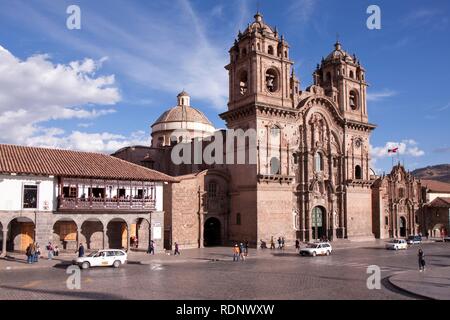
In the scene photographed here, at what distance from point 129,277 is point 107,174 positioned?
14.4 meters

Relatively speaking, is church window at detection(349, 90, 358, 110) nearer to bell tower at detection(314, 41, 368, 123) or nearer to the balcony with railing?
bell tower at detection(314, 41, 368, 123)

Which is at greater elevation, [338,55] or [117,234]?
[338,55]

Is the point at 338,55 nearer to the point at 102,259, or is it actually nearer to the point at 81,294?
the point at 102,259

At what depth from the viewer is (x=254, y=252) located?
135 ft

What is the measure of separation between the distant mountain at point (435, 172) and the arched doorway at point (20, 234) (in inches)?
6387

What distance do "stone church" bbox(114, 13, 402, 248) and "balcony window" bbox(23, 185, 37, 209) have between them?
12.7m

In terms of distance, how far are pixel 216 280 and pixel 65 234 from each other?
67.3ft

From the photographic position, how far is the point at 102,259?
29625 mm

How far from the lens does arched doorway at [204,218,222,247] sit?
47.9 meters

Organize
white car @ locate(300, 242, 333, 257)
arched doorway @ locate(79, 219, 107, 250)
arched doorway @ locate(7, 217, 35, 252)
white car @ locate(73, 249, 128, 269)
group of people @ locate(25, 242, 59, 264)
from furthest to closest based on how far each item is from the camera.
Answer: arched doorway @ locate(79, 219, 107, 250) → white car @ locate(300, 242, 333, 257) → arched doorway @ locate(7, 217, 35, 252) → group of people @ locate(25, 242, 59, 264) → white car @ locate(73, 249, 128, 269)

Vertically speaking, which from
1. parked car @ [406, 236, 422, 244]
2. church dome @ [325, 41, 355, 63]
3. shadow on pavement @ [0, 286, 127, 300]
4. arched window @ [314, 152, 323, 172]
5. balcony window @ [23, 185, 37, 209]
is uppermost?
church dome @ [325, 41, 355, 63]

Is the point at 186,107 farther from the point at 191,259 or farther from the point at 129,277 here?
the point at 129,277

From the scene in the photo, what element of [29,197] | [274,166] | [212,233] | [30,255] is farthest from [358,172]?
[30,255]

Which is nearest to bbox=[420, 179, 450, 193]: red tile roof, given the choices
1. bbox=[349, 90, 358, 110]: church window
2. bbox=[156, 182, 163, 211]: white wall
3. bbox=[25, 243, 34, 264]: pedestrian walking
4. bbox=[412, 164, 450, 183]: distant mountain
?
bbox=[349, 90, 358, 110]: church window
